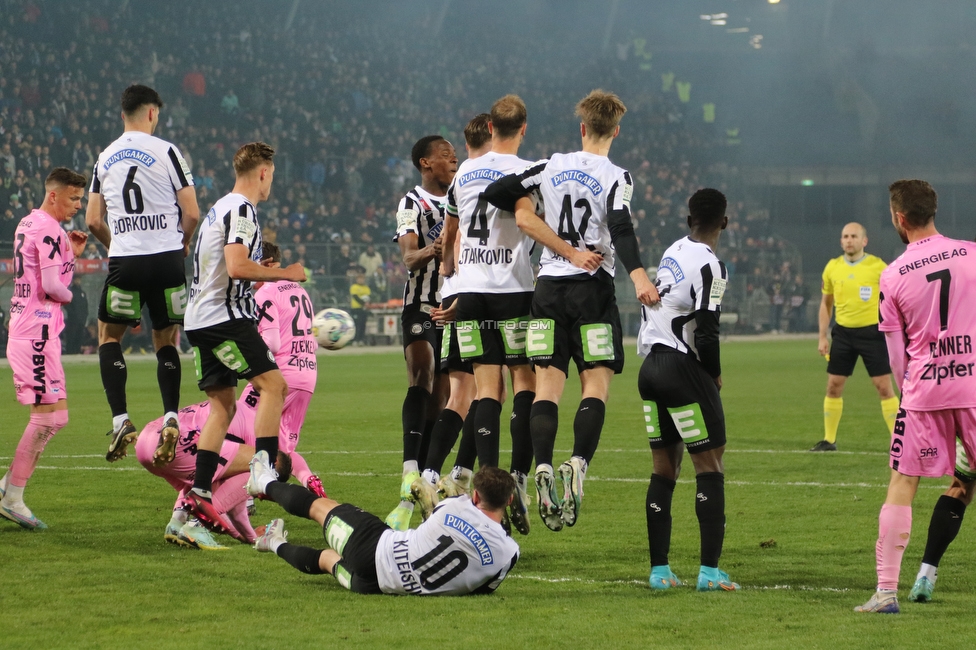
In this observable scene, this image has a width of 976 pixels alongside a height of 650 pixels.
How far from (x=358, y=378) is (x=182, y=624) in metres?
17.9

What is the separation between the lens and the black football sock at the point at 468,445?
7.67 m

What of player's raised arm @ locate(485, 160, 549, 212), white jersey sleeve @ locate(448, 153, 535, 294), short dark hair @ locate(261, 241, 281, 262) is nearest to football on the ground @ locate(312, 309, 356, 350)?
short dark hair @ locate(261, 241, 281, 262)

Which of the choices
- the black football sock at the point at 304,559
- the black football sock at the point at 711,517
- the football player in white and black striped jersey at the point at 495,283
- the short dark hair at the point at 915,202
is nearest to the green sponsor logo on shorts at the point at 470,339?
the football player in white and black striped jersey at the point at 495,283

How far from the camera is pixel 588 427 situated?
6883 millimetres

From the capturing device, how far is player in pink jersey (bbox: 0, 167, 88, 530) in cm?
852

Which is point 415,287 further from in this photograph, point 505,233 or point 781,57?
point 781,57

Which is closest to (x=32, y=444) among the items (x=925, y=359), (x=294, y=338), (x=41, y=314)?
(x=41, y=314)

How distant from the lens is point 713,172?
50.3 meters

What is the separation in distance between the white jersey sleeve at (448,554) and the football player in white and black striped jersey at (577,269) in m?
0.94

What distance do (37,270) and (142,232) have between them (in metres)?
0.94

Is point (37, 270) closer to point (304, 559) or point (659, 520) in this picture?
point (304, 559)

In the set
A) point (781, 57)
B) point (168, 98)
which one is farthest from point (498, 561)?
point (781, 57)

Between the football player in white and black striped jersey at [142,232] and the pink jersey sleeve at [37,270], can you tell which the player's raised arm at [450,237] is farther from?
the pink jersey sleeve at [37,270]

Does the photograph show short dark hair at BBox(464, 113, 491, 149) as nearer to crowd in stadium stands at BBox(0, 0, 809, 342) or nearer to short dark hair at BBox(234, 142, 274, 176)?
short dark hair at BBox(234, 142, 274, 176)
